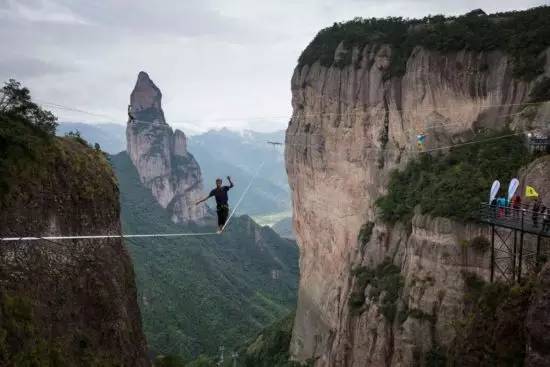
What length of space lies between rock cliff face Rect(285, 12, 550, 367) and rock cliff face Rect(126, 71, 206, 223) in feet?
191

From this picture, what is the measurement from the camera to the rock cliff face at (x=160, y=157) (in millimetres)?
98000

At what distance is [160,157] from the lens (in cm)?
10306

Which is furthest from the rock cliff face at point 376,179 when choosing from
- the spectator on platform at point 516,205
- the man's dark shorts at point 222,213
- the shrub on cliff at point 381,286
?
the man's dark shorts at point 222,213

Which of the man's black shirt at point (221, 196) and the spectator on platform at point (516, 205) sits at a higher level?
the man's black shirt at point (221, 196)

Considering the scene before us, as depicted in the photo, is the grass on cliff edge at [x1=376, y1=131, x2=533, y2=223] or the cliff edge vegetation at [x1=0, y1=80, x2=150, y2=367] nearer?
the cliff edge vegetation at [x1=0, y1=80, x2=150, y2=367]

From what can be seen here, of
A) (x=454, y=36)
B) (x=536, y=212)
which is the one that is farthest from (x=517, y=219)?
(x=454, y=36)

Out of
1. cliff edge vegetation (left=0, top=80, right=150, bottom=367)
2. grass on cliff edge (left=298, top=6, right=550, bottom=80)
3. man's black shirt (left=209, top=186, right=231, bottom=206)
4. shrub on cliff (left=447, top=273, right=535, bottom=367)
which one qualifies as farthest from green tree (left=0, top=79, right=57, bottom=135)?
grass on cliff edge (left=298, top=6, right=550, bottom=80)

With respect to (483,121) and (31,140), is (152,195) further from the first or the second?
(31,140)

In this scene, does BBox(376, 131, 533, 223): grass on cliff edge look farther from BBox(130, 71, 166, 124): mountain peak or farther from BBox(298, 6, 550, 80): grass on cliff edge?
BBox(130, 71, 166, 124): mountain peak

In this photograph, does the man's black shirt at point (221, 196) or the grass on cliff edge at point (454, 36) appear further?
the grass on cliff edge at point (454, 36)

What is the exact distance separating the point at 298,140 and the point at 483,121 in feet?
52.4

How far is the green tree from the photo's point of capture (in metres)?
18.3

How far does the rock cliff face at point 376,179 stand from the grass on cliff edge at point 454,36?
20.3 inches

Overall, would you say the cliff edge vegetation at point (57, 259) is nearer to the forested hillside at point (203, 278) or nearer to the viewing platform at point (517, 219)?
the viewing platform at point (517, 219)
